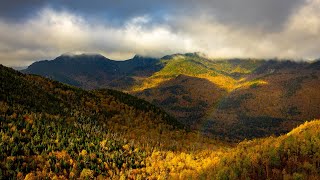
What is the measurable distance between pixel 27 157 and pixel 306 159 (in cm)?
9850

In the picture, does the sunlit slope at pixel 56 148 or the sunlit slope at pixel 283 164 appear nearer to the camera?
the sunlit slope at pixel 283 164

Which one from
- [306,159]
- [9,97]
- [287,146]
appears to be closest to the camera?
[306,159]

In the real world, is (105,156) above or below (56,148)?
below

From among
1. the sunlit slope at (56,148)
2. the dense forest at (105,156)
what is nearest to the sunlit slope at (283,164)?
the dense forest at (105,156)

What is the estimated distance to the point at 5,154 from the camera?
438 feet

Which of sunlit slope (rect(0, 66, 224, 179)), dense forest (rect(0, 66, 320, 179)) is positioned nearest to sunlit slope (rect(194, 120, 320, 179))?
dense forest (rect(0, 66, 320, 179))

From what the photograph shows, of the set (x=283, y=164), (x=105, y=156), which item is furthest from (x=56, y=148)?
(x=283, y=164)

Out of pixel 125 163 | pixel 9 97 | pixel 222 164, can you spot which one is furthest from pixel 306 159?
pixel 9 97

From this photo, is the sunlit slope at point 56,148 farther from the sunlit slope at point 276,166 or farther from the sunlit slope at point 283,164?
the sunlit slope at point 283,164

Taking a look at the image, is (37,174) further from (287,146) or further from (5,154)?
(287,146)

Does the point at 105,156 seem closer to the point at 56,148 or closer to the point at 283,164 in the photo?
the point at 56,148

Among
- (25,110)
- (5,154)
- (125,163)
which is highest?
(25,110)

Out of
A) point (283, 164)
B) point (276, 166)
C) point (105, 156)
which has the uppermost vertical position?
point (283, 164)

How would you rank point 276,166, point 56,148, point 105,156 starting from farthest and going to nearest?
point 105,156 < point 56,148 < point 276,166
